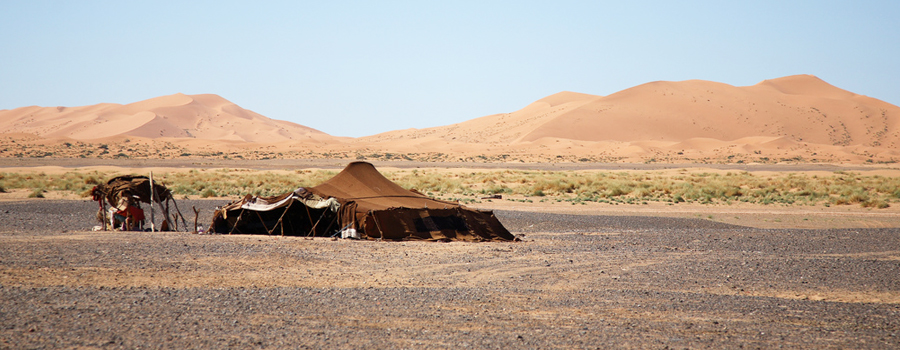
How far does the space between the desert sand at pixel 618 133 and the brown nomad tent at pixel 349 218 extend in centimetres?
7180

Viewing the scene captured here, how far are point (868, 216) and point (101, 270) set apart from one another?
77.1 feet

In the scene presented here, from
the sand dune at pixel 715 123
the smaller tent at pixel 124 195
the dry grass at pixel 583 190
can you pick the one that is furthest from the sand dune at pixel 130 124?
the smaller tent at pixel 124 195

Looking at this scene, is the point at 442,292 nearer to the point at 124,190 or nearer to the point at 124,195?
the point at 124,190

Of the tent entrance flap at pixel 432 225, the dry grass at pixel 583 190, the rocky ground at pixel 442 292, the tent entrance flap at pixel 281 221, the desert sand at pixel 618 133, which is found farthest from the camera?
the desert sand at pixel 618 133

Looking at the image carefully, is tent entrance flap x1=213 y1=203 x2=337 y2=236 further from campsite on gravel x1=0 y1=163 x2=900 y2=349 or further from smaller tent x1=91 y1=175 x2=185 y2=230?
smaller tent x1=91 y1=175 x2=185 y2=230

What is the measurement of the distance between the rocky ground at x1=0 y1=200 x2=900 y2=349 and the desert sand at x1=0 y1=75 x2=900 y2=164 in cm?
7436

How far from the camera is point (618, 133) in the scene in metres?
122

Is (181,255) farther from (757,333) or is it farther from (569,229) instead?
(569,229)

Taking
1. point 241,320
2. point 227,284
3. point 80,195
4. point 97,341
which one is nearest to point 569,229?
point 227,284

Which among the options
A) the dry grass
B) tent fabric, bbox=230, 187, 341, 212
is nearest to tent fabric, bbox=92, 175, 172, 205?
tent fabric, bbox=230, 187, 341, 212

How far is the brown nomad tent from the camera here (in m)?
15.2

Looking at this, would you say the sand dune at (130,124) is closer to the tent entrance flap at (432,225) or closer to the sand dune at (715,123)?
the sand dune at (715,123)

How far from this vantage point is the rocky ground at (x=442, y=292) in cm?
666

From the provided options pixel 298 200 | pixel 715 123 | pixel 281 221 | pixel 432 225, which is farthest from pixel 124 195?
pixel 715 123
